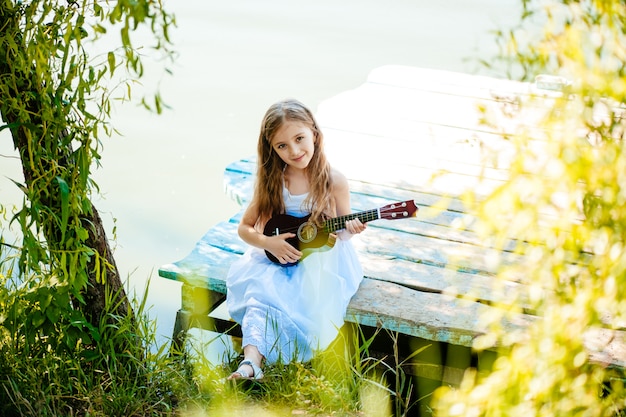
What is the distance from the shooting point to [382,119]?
563 cm

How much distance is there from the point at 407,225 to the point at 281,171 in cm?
89

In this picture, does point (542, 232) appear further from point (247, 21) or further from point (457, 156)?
point (247, 21)

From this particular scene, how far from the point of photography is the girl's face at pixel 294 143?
3.41 meters

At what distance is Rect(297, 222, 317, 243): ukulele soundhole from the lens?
3438 millimetres

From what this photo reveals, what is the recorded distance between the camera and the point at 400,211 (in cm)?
327

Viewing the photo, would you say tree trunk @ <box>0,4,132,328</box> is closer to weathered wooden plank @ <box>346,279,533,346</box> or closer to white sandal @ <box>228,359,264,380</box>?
white sandal @ <box>228,359,264,380</box>

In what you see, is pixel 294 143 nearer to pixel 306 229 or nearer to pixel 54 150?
pixel 306 229

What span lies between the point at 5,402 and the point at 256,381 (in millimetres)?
856

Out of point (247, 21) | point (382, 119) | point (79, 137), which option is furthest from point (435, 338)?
point (247, 21)

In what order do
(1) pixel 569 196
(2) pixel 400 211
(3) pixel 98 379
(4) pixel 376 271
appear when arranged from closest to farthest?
(1) pixel 569 196 < (3) pixel 98 379 < (2) pixel 400 211 < (4) pixel 376 271

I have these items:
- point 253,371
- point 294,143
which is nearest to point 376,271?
point 294,143

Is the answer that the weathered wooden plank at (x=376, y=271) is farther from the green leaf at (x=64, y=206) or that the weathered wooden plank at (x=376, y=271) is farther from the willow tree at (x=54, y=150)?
the green leaf at (x=64, y=206)

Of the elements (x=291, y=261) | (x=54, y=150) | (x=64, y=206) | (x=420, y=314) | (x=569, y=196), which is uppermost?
(x=569, y=196)

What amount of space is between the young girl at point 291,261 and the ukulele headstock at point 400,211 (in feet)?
0.37
